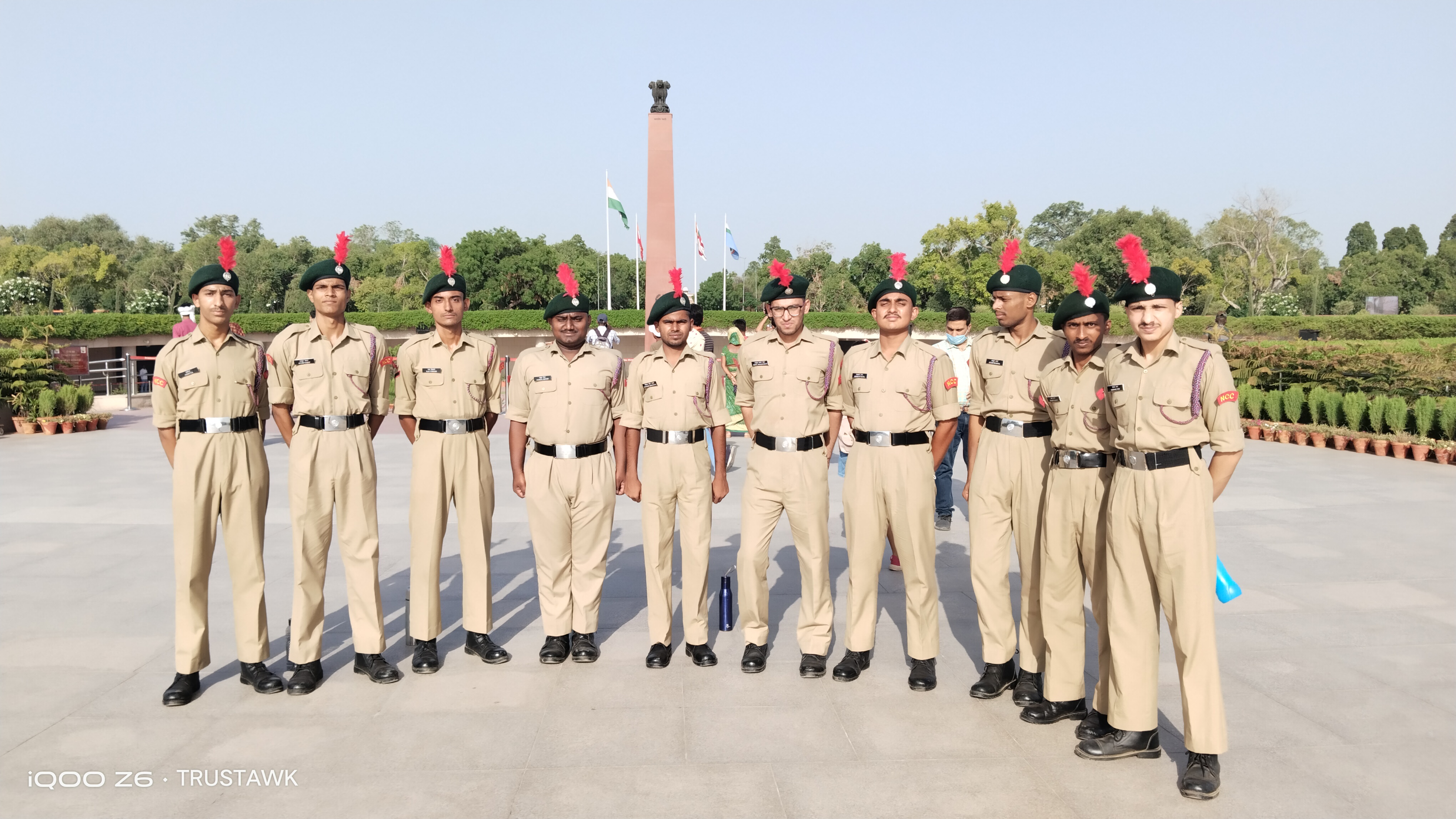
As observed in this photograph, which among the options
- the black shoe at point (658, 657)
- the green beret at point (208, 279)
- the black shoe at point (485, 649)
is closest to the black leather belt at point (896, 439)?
the black shoe at point (658, 657)

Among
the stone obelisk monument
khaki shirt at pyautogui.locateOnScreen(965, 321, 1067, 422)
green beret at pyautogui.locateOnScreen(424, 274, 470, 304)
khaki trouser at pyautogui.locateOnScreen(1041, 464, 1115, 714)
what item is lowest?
khaki trouser at pyautogui.locateOnScreen(1041, 464, 1115, 714)

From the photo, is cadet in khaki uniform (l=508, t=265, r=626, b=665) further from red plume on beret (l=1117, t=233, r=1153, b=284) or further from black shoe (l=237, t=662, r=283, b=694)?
red plume on beret (l=1117, t=233, r=1153, b=284)

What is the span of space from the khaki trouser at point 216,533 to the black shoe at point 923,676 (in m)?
2.99

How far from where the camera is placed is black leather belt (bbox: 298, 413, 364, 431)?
4461mm

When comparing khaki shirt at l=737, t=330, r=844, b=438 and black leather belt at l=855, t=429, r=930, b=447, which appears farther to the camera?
khaki shirt at l=737, t=330, r=844, b=438

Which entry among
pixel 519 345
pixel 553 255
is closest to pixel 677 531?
pixel 519 345

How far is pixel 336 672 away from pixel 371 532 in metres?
0.72

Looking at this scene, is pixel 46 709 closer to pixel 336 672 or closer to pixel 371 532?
pixel 336 672

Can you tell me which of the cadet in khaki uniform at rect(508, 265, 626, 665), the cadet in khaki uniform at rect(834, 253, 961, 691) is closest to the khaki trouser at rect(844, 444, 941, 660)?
the cadet in khaki uniform at rect(834, 253, 961, 691)

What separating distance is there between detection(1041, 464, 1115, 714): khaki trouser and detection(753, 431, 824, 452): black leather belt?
1105 millimetres

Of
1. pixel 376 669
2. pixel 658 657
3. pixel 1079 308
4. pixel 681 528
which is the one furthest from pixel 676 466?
pixel 1079 308

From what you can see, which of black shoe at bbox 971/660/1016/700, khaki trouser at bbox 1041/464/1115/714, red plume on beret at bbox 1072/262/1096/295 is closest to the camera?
khaki trouser at bbox 1041/464/1115/714

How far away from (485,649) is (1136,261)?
3.50 metres

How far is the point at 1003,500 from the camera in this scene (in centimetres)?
438
